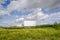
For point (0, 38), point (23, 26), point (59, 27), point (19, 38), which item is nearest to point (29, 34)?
point (19, 38)

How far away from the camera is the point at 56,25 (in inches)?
411

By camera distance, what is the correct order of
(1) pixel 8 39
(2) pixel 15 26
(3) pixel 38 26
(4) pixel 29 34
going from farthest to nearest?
(3) pixel 38 26
(2) pixel 15 26
(4) pixel 29 34
(1) pixel 8 39

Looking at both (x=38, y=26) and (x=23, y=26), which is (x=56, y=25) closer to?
(x=38, y=26)

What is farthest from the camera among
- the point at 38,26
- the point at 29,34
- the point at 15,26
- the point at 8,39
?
the point at 38,26

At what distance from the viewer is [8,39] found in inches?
265

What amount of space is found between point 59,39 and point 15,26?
156 inches

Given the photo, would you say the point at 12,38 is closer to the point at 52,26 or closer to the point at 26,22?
the point at 26,22

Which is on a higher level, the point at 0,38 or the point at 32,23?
the point at 32,23

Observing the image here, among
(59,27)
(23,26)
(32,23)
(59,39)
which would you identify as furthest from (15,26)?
(59,39)

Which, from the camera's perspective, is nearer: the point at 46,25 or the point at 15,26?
the point at 15,26

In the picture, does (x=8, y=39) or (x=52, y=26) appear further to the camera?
(x=52, y=26)

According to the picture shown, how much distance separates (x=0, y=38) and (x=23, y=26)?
130 inches

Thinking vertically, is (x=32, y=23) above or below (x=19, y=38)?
above

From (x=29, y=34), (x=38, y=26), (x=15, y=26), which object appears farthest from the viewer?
(x=38, y=26)
